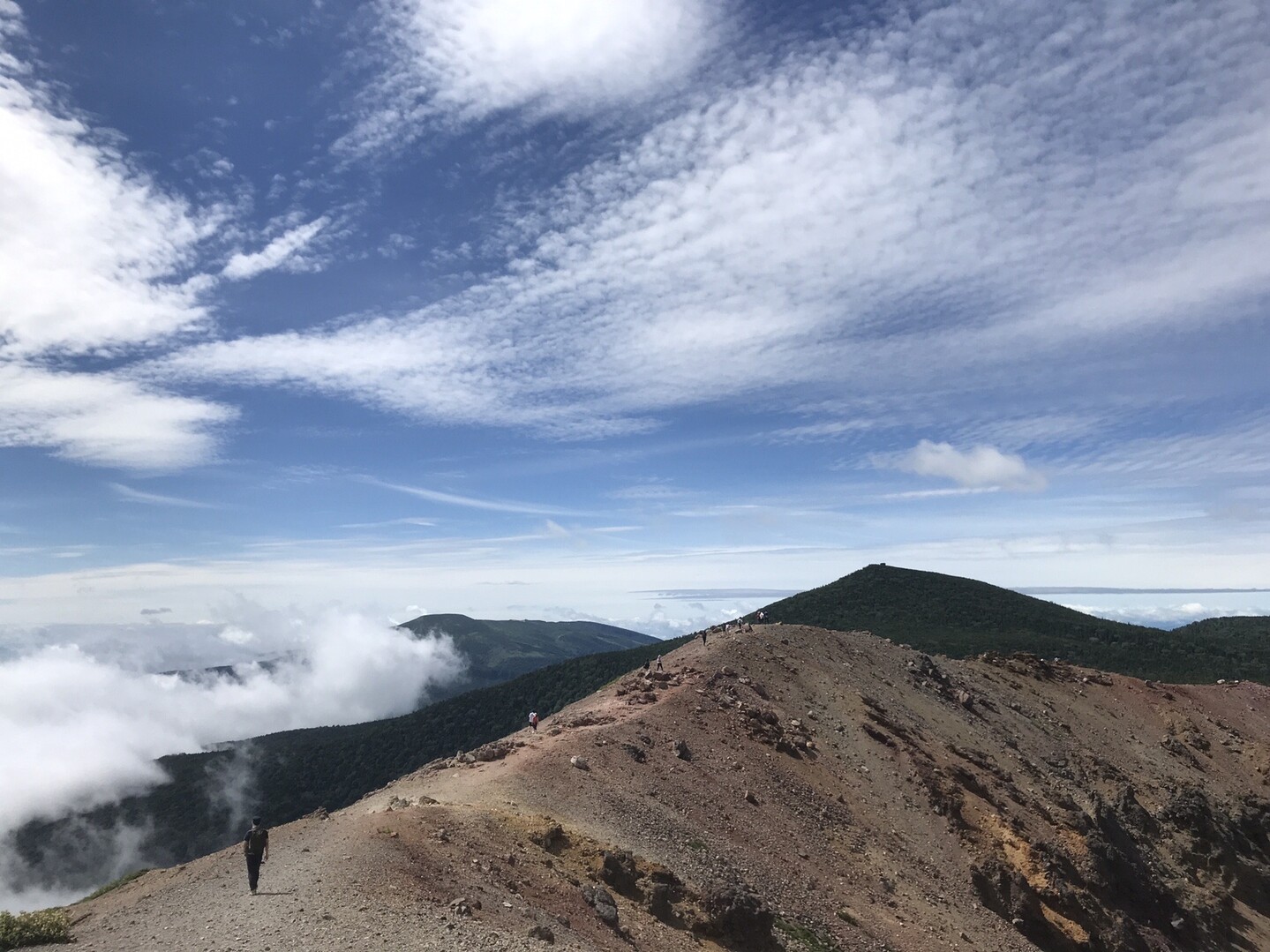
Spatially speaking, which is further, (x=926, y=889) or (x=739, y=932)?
(x=926, y=889)

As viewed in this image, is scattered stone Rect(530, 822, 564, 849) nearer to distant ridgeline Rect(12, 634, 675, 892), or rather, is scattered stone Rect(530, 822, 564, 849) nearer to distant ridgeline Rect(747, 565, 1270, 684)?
distant ridgeline Rect(747, 565, 1270, 684)

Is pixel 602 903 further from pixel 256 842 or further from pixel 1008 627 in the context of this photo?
pixel 1008 627

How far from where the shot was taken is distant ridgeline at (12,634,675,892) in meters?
118

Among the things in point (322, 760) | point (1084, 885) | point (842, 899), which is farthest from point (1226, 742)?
point (322, 760)

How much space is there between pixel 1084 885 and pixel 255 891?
138ft

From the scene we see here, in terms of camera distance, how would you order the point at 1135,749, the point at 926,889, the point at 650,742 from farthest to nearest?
the point at 1135,749, the point at 650,742, the point at 926,889

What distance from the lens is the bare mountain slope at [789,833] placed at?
1889 centimetres

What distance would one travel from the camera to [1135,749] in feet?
205

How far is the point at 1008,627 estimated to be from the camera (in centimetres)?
12850

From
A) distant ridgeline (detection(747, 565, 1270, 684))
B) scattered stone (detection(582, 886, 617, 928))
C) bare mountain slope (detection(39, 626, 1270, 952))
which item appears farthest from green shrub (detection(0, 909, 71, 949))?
distant ridgeline (detection(747, 565, 1270, 684))

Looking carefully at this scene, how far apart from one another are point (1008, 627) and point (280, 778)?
131m

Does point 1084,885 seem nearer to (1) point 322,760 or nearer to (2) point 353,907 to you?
(2) point 353,907

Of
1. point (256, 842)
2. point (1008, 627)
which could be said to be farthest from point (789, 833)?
point (1008, 627)

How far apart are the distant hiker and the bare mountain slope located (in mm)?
532
